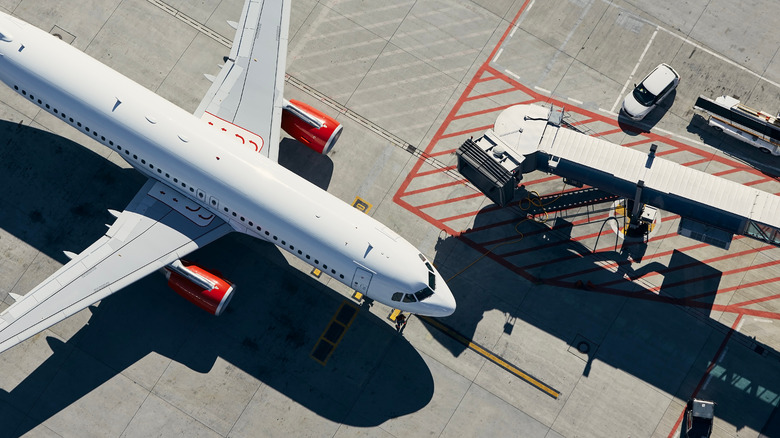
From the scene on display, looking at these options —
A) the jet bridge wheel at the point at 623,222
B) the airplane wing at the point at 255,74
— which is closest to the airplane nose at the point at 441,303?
the jet bridge wheel at the point at 623,222

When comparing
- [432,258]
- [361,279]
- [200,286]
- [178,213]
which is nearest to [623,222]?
[432,258]

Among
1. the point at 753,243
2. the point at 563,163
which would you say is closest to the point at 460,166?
the point at 563,163

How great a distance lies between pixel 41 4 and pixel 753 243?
48225 mm

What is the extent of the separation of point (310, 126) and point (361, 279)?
10582 mm

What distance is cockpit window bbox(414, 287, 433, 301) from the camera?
126 ft

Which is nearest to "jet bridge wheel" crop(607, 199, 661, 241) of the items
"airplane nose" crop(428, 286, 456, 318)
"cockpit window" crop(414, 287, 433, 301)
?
"airplane nose" crop(428, 286, 456, 318)

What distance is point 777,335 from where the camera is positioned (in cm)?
4378

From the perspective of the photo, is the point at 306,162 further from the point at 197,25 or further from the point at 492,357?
the point at 492,357

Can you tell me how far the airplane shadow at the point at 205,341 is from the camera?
42.6 m

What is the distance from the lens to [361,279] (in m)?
38.6

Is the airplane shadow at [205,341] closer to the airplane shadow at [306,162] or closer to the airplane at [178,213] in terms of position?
the airplane at [178,213]

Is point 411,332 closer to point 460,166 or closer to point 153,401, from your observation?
point 460,166

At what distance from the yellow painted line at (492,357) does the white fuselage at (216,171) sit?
14.6 feet

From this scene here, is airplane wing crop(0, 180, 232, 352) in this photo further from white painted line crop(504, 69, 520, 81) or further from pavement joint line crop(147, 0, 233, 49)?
white painted line crop(504, 69, 520, 81)
